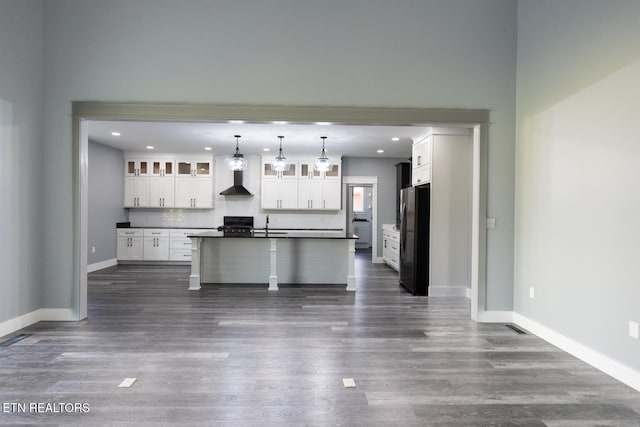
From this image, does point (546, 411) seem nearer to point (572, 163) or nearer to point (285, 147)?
point (572, 163)

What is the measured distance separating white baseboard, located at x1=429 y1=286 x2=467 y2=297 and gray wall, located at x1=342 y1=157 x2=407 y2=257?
10.7 feet

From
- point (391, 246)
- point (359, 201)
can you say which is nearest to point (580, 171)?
point (391, 246)

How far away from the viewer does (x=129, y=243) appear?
7.52m

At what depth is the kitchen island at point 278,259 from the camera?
5.56 m

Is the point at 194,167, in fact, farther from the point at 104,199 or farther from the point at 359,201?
the point at 359,201

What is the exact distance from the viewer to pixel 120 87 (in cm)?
365

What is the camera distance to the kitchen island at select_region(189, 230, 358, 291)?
5.56 m

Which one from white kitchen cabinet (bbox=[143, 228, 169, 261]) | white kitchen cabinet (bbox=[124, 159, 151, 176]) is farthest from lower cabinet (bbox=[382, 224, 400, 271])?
white kitchen cabinet (bbox=[124, 159, 151, 176])

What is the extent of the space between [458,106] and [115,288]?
5.44 meters

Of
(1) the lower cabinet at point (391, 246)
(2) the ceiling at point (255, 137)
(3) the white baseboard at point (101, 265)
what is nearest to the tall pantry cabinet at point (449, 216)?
(2) the ceiling at point (255, 137)

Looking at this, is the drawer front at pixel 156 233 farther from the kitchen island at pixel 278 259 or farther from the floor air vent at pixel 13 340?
the floor air vent at pixel 13 340

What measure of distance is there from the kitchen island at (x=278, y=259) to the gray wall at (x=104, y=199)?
287 centimetres

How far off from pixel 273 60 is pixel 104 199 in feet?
17.7

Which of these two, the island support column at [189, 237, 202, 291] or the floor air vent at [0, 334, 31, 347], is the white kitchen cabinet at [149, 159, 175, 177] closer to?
the island support column at [189, 237, 202, 291]
